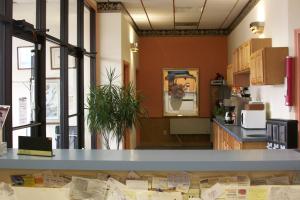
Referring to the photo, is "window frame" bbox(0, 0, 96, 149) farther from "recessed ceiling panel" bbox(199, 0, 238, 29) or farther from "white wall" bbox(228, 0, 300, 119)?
"white wall" bbox(228, 0, 300, 119)

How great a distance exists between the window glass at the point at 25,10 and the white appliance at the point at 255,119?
329cm

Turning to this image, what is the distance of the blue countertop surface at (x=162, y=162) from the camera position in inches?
55.6

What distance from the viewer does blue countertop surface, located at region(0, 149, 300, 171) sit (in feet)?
4.63

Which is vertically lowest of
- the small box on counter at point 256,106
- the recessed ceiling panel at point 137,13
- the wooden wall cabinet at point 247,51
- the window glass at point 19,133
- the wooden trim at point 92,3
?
the window glass at point 19,133

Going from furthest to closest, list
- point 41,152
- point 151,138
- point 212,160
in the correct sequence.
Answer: point 151,138 < point 41,152 < point 212,160

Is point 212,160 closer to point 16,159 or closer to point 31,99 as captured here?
point 16,159

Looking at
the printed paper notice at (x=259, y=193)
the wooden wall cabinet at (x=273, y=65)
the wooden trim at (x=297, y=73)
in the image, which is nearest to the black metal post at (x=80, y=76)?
the wooden wall cabinet at (x=273, y=65)

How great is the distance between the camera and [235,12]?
756 cm

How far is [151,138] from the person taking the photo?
9609 mm

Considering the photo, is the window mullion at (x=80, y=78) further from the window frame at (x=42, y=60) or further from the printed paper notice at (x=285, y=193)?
the printed paper notice at (x=285, y=193)

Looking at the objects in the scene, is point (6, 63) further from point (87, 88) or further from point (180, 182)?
point (87, 88)

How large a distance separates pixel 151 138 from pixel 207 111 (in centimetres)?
173

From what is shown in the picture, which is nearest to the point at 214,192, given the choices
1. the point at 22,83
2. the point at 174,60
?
the point at 22,83

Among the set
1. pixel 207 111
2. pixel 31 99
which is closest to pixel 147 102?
pixel 207 111
